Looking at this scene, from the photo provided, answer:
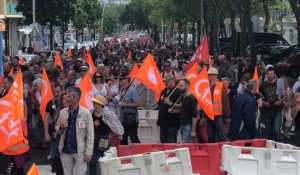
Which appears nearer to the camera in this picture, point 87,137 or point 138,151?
point 87,137

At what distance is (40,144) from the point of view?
14.6 m

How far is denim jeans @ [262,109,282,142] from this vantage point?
14062mm

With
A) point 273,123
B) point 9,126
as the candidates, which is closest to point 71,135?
point 9,126

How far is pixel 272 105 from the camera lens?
13922 millimetres

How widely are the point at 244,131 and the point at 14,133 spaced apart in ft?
15.2

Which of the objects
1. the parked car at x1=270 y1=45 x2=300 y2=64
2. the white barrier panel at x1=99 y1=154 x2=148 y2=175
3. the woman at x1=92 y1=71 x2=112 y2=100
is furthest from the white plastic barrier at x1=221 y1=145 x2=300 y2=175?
the parked car at x1=270 y1=45 x2=300 y2=64

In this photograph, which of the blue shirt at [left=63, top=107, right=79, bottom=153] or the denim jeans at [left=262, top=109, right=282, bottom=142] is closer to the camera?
the blue shirt at [left=63, top=107, right=79, bottom=153]

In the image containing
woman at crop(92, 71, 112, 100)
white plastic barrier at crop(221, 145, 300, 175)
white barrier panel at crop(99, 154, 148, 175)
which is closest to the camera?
white barrier panel at crop(99, 154, 148, 175)

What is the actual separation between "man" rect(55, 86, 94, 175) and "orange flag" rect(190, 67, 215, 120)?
2.85 m

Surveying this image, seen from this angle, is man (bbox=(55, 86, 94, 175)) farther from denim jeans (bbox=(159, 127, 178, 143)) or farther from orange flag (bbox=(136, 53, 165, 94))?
orange flag (bbox=(136, 53, 165, 94))

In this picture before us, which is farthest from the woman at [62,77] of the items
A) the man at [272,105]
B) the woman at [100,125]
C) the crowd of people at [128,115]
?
the woman at [100,125]

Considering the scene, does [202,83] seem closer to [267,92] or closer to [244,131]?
[244,131]

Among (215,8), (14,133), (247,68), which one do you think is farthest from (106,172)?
(215,8)

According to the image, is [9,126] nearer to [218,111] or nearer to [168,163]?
[168,163]
